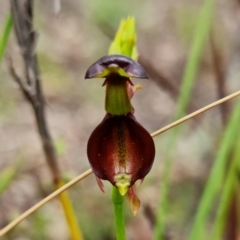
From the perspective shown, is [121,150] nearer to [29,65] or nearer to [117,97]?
[117,97]

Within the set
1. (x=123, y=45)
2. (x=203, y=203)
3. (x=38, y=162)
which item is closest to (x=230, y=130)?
(x=203, y=203)

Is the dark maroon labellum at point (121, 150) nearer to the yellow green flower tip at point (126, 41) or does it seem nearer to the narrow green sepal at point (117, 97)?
the narrow green sepal at point (117, 97)

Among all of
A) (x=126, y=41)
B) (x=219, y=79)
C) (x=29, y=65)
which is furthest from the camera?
(x=219, y=79)

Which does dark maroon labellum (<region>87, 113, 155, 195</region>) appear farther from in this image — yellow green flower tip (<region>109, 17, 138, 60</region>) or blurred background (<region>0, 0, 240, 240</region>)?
blurred background (<region>0, 0, 240, 240</region>)

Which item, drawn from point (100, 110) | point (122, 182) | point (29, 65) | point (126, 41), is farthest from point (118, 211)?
point (100, 110)

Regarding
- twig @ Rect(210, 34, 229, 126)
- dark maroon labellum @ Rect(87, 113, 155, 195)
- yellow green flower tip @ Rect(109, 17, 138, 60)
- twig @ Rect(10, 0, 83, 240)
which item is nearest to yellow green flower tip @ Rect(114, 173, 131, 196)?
dark maroon labellum @ Rect(87, 113, 155, 195)

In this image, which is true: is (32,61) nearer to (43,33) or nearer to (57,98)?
(57,98)

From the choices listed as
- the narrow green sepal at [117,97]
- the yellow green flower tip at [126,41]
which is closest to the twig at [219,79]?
the yellow green flower tip at [126,41]
